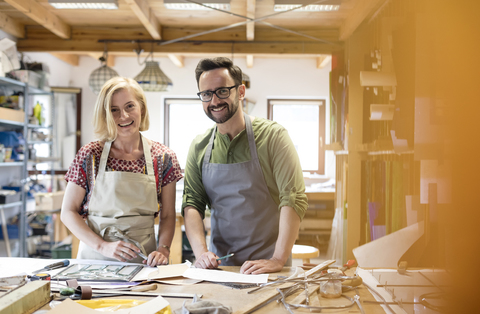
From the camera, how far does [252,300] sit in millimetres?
1134

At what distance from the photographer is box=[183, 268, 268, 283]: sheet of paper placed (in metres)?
1.32

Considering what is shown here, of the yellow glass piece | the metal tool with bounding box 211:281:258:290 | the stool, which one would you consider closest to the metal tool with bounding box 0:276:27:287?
the yellow glass piece

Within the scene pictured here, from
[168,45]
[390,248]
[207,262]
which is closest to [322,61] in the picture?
[168,45]

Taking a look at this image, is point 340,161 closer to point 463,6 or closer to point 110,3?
point 110,3

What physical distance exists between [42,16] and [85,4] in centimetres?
56

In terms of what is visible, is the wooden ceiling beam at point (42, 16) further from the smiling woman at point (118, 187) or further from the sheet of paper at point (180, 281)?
the sheet of paper at point (180, 281)

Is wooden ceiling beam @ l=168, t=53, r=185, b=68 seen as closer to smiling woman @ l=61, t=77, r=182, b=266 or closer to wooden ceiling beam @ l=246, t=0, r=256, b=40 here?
wooden ceiling beam @ l=246, t=0, r=256, b=40

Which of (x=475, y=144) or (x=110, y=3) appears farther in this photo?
(x=110, y=3)

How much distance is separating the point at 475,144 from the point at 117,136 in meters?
1.66

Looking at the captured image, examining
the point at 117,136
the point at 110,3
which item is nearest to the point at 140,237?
the point at 117,136

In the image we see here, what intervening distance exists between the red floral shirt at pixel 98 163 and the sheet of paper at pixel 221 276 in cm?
51

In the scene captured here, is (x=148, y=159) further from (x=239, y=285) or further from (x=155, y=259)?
(x=239, y=285)

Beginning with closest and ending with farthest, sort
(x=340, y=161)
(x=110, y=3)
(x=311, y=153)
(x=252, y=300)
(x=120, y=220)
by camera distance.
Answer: (x=252, y=300)
(x=120, y=220)
(x=110, y=3)
(x=340, y=161)
(x=311, y=153)

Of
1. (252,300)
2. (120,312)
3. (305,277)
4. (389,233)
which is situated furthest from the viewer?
(305,277)
